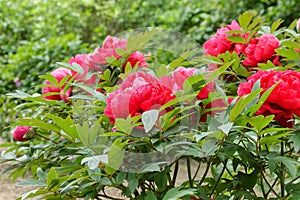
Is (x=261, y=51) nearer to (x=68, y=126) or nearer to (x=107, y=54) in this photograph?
(x=107, y=54)

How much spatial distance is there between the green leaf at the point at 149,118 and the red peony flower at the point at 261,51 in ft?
1.94

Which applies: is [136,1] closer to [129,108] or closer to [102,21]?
[102,21]

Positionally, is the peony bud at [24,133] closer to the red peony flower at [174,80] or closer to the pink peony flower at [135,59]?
the pink peony flower at [135,59]

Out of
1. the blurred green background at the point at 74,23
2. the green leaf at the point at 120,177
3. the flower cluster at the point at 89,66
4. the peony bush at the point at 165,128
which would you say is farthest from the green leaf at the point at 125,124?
the blurred green background at the point at 74,23

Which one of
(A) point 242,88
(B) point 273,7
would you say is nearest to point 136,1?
(B) point 273,7

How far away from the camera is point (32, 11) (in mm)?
6352

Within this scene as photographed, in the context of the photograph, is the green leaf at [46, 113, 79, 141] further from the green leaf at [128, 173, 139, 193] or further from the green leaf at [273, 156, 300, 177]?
the green leaf at [273, 156, 300, 177]

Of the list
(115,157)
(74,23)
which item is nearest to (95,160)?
(115,157)

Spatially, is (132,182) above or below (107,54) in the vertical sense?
below

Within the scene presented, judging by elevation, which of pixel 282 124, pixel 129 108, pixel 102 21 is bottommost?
pixel 102 21

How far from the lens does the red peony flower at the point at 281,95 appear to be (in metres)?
1.12

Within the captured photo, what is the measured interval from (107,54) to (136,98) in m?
0.40

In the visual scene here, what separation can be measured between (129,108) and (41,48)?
13.3 ft

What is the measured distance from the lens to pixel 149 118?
100 centimetres
